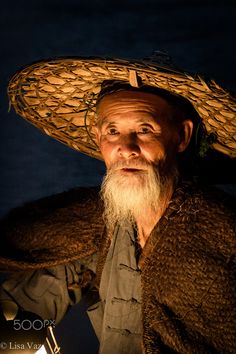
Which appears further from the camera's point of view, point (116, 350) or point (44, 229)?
point (44, 229)

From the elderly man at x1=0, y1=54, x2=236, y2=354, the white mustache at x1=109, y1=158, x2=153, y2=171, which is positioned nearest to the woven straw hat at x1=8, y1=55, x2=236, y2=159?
the elderly man at x1=0, y1=54, x2=236, y2=354

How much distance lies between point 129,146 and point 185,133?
18.2 inches

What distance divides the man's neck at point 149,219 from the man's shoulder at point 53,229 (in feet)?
0.84

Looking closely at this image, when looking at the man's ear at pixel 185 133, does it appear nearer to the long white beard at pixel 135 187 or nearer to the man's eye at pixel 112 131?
the long white beard at pixel 135 187

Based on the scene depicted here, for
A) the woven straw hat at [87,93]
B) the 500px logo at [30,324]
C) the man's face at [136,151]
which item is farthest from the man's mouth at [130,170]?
the 500px logo at [30,324]

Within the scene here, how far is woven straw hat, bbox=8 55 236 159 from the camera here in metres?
2.00

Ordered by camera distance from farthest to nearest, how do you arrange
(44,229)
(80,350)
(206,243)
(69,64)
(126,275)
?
1. (80,350)
2. (44,229)
3. (126,275)
4. (69,64)
5. (206,243)

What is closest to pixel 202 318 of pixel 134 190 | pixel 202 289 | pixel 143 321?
pixel 202 289

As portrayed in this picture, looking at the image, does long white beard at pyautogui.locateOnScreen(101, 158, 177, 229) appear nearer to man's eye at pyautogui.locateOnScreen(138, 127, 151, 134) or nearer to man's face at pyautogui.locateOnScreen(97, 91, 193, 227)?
man's face at pyautogui.locateOnScreen(97, 91, 193, 227)

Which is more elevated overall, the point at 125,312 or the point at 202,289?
the point at 202,289

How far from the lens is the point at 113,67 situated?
206 centimetres

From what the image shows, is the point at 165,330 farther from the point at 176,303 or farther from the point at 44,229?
the point at 44,229

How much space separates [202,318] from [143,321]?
0.90 feet

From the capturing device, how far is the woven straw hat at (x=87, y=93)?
6.56ft
